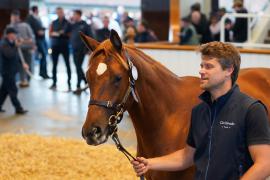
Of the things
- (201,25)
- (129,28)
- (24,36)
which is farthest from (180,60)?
(24,36)

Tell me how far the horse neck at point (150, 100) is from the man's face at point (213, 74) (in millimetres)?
762

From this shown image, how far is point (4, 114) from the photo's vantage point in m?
9.65

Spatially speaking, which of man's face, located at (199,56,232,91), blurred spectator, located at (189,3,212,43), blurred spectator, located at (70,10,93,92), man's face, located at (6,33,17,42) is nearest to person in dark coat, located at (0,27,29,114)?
man's face, located at (6,33,17,42)

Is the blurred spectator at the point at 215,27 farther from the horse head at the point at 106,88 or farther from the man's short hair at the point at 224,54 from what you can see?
the man's short hair at the point at 224,54

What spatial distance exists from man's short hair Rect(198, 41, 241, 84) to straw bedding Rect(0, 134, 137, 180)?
3.20m

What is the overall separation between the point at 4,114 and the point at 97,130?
23.8ft

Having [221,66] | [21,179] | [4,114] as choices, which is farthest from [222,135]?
[4,114]

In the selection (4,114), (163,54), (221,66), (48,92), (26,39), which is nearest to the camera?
(221,66)

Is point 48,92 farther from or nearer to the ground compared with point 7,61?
nearer to the ground

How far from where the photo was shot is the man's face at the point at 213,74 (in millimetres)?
2381

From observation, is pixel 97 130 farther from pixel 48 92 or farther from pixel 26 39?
pixel 26 39

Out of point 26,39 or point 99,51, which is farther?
point 26,39

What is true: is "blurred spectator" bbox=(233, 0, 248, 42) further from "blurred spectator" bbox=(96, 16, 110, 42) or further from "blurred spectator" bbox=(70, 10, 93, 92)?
"blurred spectator" bbox=(70, 10, 93, 92)

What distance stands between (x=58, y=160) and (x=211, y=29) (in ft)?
19.1
